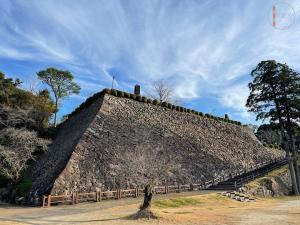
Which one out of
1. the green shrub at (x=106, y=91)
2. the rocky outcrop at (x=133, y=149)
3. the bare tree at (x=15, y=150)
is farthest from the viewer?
the green shrub at (x=106, y=91)

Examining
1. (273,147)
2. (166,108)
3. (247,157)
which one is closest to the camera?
(166,108)

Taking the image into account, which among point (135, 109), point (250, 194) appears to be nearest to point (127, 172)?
point (135, 109)

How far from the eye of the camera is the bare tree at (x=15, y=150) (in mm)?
22969

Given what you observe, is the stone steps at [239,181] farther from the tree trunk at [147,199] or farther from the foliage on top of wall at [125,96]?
the tree trunk at [147,199]

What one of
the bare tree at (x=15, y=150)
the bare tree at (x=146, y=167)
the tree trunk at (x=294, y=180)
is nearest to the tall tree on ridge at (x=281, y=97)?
the tree trunk at (x=294, y=180)

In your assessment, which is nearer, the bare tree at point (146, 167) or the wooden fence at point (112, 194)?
the wooden fence at point (112, 194)

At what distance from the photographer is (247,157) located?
121 feet

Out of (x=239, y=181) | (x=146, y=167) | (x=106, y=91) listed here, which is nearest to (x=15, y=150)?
(x=106, y=91)

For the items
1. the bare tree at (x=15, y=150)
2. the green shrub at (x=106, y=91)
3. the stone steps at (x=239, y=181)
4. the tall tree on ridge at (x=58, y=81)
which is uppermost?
the tall tree on ridge at (x=58, y=81)

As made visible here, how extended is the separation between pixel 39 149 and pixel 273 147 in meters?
34.4

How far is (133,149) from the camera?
26.0 meters

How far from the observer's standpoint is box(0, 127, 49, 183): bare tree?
2297 centimetres

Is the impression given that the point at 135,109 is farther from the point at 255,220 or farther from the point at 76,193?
the point at 255,220

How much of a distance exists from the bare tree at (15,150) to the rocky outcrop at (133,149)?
69.4 inches
